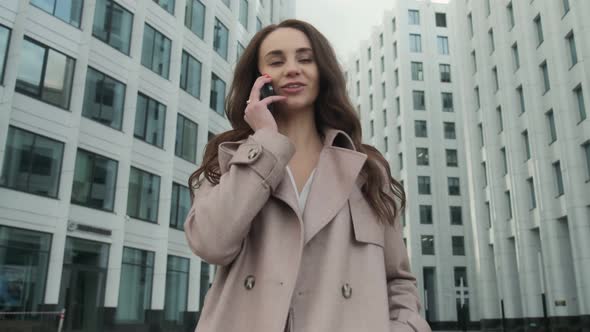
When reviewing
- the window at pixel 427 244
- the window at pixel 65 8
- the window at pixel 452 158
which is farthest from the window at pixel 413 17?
the window at pixel 65 8

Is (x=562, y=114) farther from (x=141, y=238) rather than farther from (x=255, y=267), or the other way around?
(x=255, y=267)

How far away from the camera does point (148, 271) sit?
2459 centimetres

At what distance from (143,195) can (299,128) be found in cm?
2392

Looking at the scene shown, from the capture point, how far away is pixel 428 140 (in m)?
59.4

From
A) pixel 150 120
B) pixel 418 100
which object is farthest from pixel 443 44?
pixel 150 120

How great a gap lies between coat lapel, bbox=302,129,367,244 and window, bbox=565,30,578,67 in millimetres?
29900

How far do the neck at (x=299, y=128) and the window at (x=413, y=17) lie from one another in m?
64.0

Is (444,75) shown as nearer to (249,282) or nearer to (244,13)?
(244,13)

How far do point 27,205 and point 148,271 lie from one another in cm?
725

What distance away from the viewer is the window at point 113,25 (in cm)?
2302

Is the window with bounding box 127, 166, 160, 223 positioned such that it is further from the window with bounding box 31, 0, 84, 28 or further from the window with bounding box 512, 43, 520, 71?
the window with bounding box 512, 43, 520, 71

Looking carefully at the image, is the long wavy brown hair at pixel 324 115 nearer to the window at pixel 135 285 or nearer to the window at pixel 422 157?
the window at pixel 135 285

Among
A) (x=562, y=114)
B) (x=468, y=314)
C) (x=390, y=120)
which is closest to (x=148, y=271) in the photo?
(x=562, y=114)

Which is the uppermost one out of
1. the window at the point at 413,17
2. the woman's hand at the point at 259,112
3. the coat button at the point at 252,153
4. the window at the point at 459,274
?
the window at the point at 413,17
